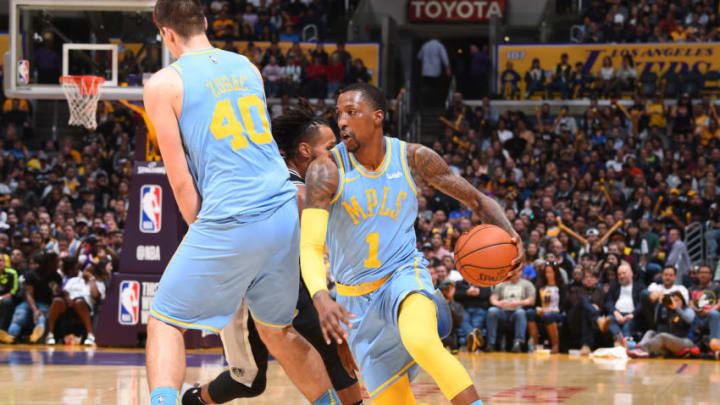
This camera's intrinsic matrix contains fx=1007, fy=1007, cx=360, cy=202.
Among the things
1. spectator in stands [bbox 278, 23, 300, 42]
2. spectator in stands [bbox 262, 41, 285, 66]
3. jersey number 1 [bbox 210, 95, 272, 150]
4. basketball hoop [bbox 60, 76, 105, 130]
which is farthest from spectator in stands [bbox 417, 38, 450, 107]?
jersey number 1 [bbox 210, 95, 272, 150]

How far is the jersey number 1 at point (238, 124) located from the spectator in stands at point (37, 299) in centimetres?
A: 1027

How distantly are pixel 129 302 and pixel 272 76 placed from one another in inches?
347

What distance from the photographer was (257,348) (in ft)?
17.7

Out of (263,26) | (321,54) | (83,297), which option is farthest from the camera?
(263,26)

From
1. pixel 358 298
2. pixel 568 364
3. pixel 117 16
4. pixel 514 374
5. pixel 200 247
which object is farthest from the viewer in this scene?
pixel 117 16

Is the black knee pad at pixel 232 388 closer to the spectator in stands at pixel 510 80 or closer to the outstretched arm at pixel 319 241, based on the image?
the outstretched arm at pixel 319 241

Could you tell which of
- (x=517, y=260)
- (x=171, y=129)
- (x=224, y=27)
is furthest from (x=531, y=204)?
(x=171, y=129)

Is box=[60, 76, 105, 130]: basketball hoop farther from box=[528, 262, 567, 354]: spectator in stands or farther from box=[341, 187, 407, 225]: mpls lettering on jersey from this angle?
box=[341, 187, 407, 225]: mpls lettering on jersey

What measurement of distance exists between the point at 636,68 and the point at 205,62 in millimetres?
18053

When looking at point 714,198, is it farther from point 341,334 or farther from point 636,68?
point 341,334

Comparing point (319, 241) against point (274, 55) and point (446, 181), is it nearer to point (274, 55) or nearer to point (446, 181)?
point (446, 181)

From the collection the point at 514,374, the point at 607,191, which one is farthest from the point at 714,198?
the point at 514,374

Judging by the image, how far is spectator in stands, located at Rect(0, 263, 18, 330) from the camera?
13.9 meters

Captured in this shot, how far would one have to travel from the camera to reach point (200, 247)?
4.15m
